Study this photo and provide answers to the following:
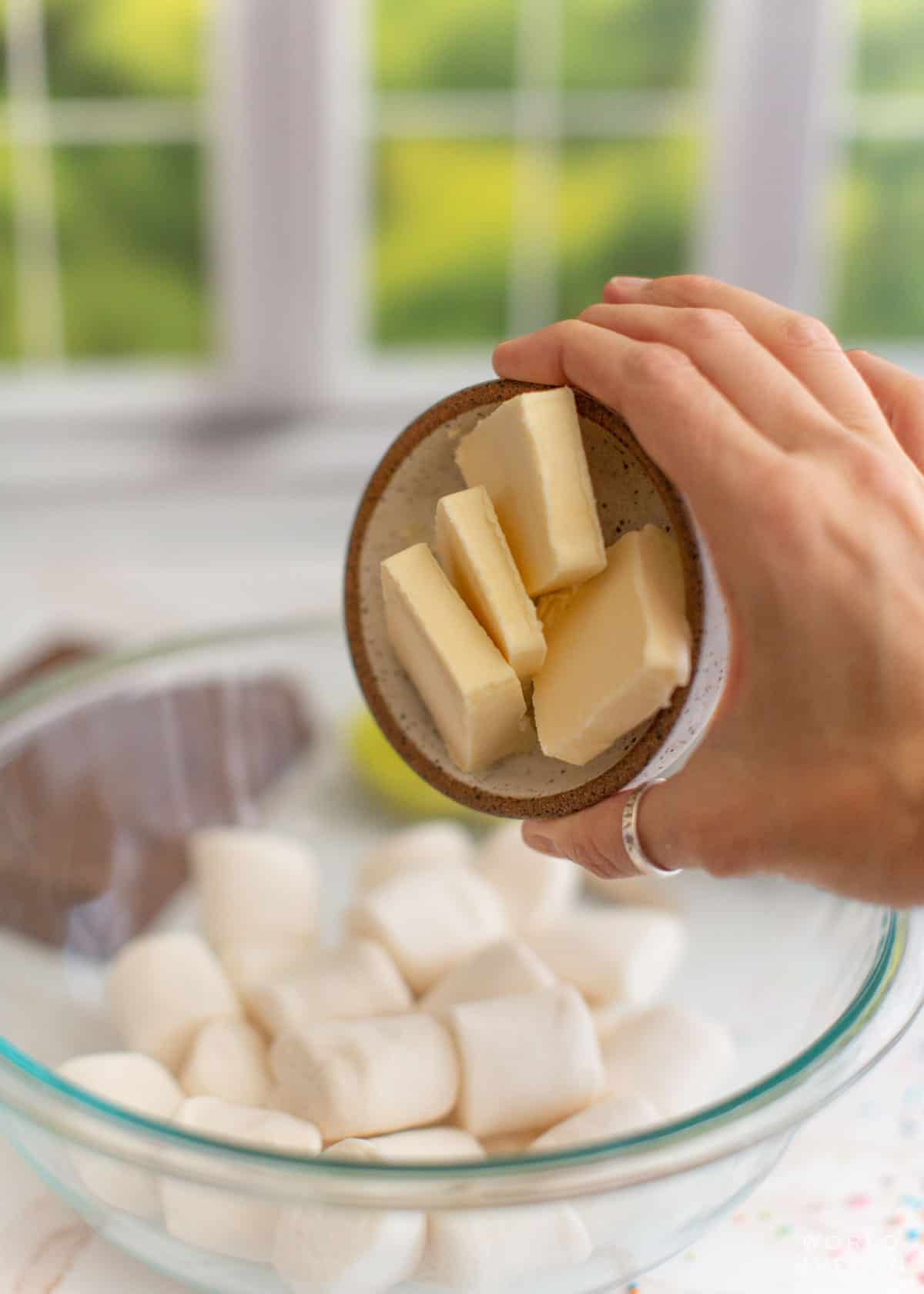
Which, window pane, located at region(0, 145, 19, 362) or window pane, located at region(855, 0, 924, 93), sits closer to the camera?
window pane, located at region(855, 0, 924, 93)

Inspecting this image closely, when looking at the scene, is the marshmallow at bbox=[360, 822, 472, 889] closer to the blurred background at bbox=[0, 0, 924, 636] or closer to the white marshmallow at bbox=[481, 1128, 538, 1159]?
the white marshmallow at bbox=[481, 1128, 538, 1159]

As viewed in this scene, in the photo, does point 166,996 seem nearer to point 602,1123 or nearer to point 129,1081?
point 129,1081

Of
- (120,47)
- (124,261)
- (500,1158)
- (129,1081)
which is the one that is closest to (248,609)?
(129,1081)

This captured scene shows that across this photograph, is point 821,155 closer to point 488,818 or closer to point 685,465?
point 488,818

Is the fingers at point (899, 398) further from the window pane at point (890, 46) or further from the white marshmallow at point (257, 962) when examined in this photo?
the window pane at point (890, 46)

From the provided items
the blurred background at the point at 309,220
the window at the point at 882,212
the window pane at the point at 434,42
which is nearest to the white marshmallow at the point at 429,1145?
the blurred background at the point at 309,220

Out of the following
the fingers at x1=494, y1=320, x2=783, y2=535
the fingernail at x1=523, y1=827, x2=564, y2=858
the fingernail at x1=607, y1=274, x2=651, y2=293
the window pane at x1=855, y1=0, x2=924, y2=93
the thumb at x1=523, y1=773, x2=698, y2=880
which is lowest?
the fingernail at x1=523, y1=827, x2=564, y2=858

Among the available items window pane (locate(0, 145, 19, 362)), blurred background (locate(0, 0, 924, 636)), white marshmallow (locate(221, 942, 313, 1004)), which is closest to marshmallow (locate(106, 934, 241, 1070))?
white marshmallow (locate(221, 942, 313, 1004))
